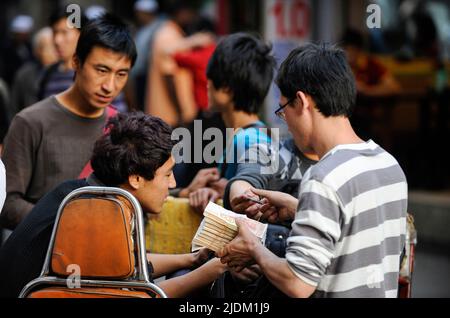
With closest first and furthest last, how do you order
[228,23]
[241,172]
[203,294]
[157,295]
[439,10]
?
[157,295] < [203,294] < [241,172] < [439,10] < [228,23]

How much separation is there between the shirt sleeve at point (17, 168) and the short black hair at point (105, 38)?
0.47m

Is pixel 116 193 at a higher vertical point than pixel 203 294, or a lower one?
higher

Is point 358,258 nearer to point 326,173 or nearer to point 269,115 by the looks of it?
point 326,173

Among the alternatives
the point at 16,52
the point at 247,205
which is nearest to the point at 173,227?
the point at 247,205

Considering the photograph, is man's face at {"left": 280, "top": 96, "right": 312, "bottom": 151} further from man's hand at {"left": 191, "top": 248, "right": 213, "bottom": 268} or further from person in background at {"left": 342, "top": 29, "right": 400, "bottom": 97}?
person in background at {"left": 342, "top": 29, "right": 400, "bottom": 97}

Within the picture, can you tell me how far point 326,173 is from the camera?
3027 mm

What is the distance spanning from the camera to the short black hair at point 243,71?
457 cm

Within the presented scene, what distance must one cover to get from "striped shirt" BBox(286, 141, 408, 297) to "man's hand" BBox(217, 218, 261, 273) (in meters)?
0.25

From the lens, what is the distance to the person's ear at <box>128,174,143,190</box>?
3630 mm

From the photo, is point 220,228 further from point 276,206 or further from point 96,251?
point 96,251

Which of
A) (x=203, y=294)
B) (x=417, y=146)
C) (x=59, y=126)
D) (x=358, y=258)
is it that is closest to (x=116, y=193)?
(x=203, y=294)

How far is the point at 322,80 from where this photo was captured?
322cm

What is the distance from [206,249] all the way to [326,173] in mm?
945

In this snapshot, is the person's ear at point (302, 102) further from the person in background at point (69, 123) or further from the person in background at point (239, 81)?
the person in background at point (69, 123)
